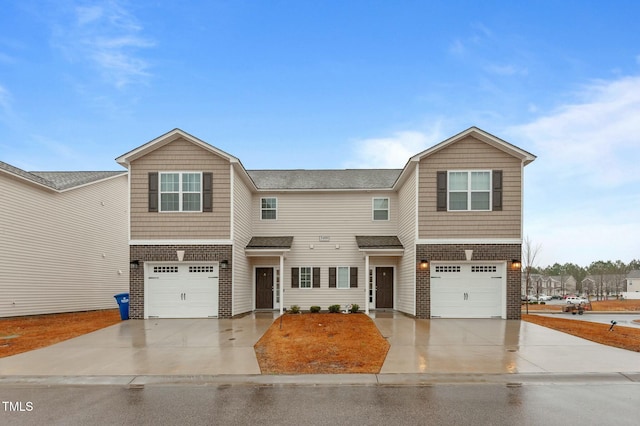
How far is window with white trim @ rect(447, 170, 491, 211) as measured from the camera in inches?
606

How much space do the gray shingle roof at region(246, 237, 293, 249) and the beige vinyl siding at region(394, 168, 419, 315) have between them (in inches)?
214

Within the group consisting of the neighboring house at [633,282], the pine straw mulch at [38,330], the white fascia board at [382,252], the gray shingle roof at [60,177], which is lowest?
the neighboring house at [633,282]

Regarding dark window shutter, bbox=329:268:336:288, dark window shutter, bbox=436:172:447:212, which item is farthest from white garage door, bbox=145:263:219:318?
dark window shutter, bbox=436:172:447:212

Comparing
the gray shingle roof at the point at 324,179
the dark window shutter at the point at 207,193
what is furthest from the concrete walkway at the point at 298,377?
the gray shingle roof at the point at 324,179

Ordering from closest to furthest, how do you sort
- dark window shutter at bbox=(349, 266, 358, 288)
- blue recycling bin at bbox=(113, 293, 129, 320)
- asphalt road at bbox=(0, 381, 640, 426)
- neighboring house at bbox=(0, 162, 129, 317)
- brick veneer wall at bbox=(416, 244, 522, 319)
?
asphalt road at bbox=(0, 381, 640, 426) < brick veneer wall at bbox=(416, 244, 522, 319) < blue recycling bin at bbox=(113, 293, 129, 320) < neighboring house at bbox=(0, 162, 129, 317) < dark window shutter at bbox=(349, 266, 358, 288)

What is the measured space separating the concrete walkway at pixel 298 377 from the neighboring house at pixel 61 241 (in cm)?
681

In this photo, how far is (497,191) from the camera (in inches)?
602

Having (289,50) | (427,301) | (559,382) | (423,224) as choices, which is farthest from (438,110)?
(559,382)

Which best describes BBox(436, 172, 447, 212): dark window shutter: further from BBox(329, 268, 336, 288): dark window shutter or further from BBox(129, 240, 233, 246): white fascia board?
BBox(129, 240, 233, 246): white fascia board

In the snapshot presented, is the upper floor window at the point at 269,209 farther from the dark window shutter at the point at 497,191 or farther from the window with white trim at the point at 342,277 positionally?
the dark window shutter at the point at 497,191

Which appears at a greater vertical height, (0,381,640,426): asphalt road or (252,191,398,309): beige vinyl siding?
(252,191,398,309): beige vinyl siding

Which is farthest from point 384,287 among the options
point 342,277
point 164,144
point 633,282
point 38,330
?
point 633,282

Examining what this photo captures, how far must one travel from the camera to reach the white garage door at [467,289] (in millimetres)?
15383

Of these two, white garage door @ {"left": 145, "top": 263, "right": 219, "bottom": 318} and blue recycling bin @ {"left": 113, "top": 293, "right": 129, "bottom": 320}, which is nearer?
blue recycling bin @ {"left": 113, "top": 293, "right": 129, "bottom": 320}
